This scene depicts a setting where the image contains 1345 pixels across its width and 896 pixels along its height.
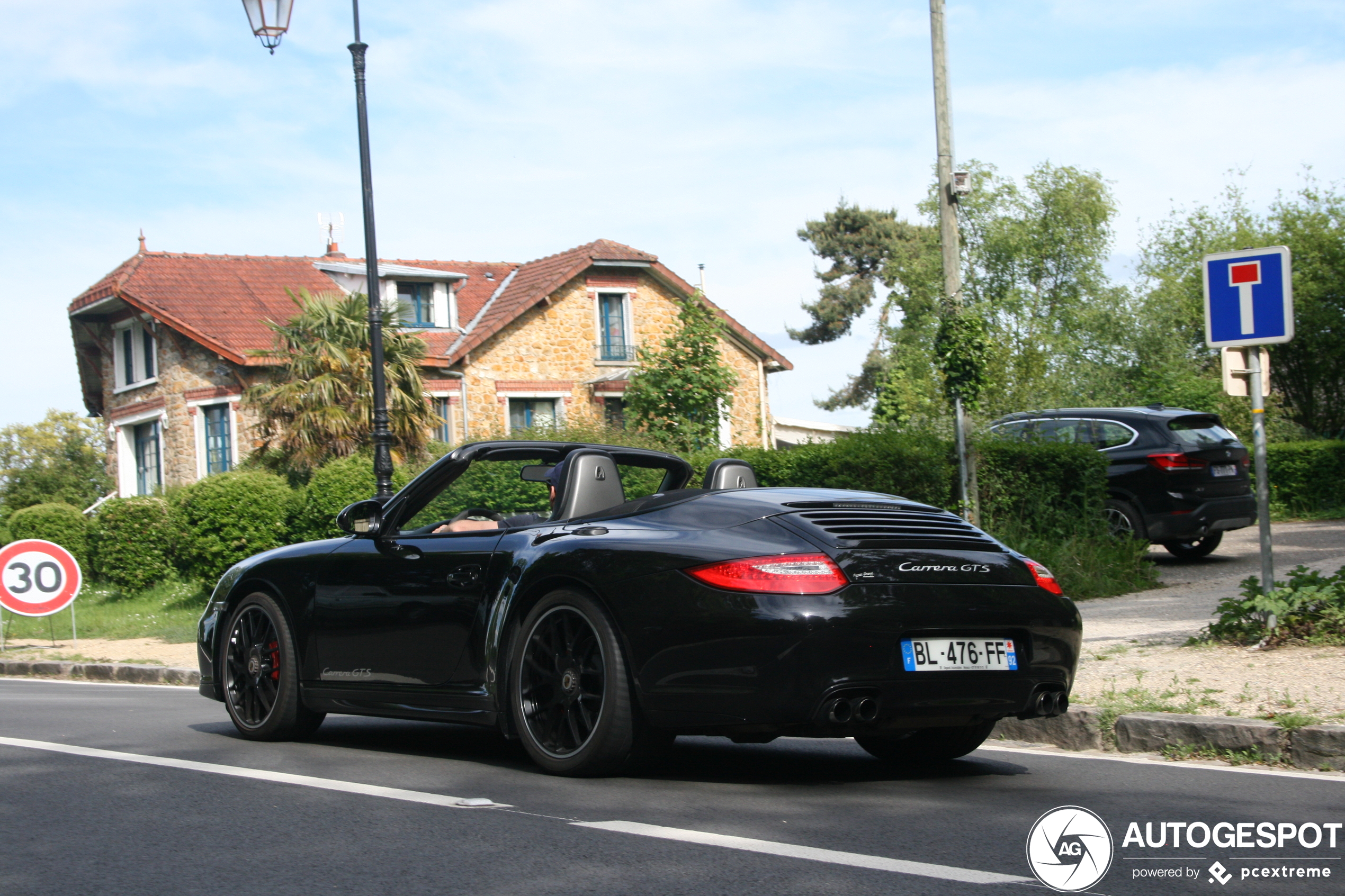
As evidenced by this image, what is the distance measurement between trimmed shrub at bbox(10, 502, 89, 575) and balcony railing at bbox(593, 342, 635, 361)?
1253cm

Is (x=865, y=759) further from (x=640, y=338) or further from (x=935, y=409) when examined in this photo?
(x=640, y=338)

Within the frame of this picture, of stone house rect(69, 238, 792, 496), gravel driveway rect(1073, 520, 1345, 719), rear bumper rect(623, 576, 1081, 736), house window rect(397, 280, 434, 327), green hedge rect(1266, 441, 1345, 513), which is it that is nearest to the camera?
rear bumper rect(623, 576, 1081, 736)

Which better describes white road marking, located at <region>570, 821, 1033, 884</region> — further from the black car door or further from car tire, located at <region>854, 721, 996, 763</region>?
car tire, located at <region>854, 721, 996, 763</region>

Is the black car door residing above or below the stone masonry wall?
below

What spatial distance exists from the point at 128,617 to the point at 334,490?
369 centimetres

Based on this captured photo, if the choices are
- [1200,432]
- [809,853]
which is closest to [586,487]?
[809,853]

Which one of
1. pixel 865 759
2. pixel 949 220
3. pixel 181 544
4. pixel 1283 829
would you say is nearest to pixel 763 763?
pixel 865 759

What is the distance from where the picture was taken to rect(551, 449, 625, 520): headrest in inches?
242

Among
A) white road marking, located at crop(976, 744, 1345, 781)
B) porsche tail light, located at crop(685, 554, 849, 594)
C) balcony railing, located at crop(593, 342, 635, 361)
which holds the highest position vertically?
balcony railing, located at crop(593, 342, 635, 361)

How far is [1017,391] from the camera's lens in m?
20.2

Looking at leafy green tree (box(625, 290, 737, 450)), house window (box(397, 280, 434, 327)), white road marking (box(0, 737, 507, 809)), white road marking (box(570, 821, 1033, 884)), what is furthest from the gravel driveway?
house window (box(397, 280, 434, 327))

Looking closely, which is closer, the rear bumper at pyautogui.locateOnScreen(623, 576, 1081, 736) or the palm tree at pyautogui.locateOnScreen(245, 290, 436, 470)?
the rear bumper at pyautogui.locateOnScreen(623, 576, 1081, 736)

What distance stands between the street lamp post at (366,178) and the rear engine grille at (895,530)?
9.99 metres

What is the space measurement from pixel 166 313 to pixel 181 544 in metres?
10.5
